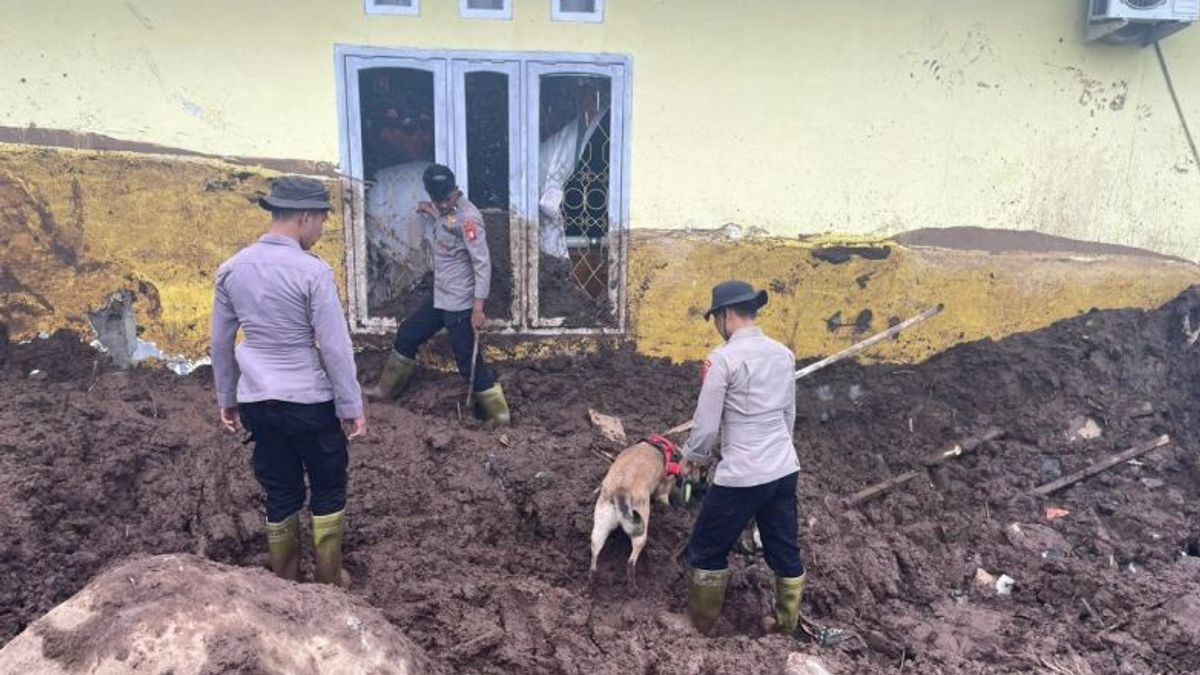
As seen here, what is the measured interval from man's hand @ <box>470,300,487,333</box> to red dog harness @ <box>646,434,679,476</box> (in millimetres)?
1697

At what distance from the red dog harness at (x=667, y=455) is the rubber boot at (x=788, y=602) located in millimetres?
885

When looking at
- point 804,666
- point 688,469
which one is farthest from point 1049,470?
point 804,666

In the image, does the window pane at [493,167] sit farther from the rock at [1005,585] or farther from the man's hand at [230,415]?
the rock at [1005,585]

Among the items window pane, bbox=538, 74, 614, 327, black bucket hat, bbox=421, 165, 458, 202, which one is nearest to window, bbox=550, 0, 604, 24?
window pane, bbox=538, 74, 614, 327

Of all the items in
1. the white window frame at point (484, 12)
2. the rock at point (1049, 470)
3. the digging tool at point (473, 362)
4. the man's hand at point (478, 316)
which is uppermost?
the white window frame at point (484, 12)

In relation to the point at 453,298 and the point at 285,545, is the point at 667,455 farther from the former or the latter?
the point at 285,545

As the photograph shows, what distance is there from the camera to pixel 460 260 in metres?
6.41

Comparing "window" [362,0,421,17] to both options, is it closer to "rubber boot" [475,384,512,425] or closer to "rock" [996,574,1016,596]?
"rubber boot" [475,384,512,425]

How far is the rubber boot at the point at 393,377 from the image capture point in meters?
6.61

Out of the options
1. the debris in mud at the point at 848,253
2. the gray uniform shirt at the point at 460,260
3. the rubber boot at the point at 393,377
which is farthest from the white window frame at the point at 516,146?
the debris in mud at the point at 848,253

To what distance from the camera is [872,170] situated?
704 centimetres

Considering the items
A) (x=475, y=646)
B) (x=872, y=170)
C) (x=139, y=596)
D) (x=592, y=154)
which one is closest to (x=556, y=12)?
(x=592, y=154)

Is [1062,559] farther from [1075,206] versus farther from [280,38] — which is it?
[280,38]

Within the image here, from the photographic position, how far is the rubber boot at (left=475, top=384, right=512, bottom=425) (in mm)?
6582
